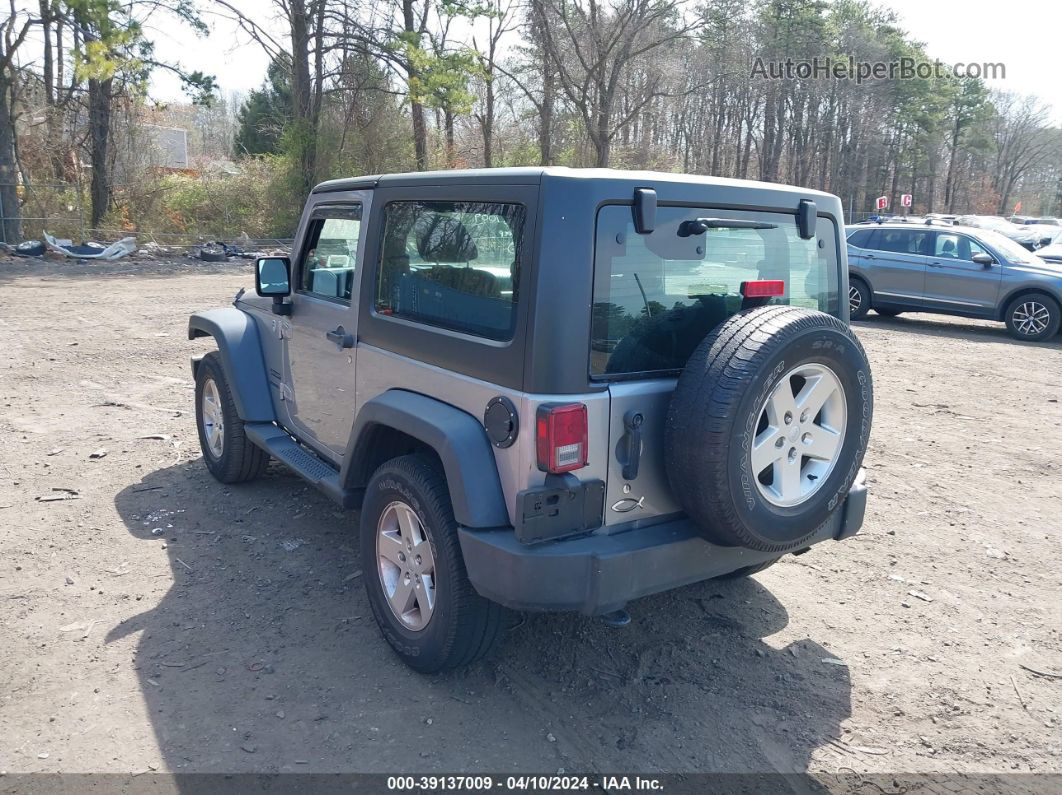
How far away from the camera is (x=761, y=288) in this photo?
3184 millimetres

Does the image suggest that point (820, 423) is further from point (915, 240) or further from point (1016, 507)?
point (915, 240)

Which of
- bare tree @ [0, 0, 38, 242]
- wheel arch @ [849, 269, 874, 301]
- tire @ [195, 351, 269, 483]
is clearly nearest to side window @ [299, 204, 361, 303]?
tire @ [195, 351, 269, 483]

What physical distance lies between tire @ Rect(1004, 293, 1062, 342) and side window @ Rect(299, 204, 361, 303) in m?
11.5

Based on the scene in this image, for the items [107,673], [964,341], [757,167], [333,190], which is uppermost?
[757,167]

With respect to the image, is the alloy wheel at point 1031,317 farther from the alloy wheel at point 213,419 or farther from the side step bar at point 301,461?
the alloy wheel at point 213,419

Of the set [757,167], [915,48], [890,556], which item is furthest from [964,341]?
[757,167]

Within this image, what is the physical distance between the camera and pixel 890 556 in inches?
184

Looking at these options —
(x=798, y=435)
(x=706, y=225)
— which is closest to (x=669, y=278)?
(x=706, y=225)

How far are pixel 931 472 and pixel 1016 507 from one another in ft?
2.38

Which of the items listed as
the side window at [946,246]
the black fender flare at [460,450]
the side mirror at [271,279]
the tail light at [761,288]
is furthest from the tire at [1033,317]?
the black fender flare at [460,450]

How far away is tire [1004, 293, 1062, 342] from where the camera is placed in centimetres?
1218

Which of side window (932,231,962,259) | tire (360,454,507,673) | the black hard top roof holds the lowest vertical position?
tire (360,454,507,673)

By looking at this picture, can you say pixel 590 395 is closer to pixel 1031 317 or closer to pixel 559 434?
pixel 559 434

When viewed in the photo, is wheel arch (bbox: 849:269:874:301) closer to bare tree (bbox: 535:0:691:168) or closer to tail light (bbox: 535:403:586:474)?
tail light (bbox: 535:403:586:474)
